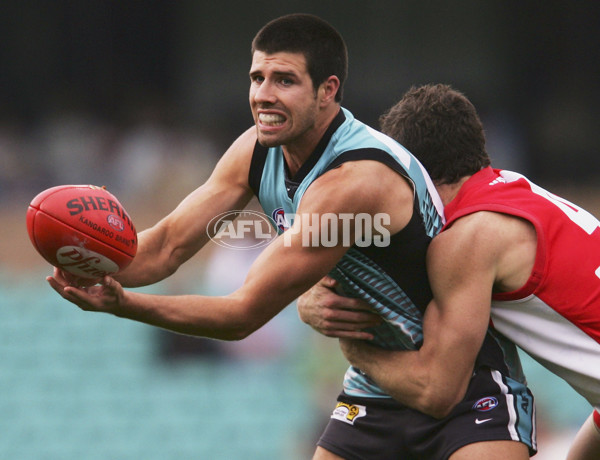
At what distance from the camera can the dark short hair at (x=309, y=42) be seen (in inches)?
156

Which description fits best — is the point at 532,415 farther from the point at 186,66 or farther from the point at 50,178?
the point at 186,66

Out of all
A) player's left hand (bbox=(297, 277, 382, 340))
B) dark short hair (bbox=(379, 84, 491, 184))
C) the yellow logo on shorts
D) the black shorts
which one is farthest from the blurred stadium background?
dark short hair (bbox=(379, 84, 491, 184))

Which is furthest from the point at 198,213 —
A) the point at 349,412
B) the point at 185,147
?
the point at 185,147

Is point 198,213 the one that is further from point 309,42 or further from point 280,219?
point 309,42

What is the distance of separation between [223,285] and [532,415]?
18.1 ft

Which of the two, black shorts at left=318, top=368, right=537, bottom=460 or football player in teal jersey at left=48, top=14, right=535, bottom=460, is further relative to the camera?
black shorts at left=318, top=368, right=537, bottom=460

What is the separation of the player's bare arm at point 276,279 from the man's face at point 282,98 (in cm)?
31

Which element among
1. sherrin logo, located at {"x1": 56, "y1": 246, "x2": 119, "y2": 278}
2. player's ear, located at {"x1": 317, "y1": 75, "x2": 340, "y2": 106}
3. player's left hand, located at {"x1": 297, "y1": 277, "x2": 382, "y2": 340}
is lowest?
player's left hand, located at {"x1": 297, "y1": 277, "x2": 382, "y2": 340}

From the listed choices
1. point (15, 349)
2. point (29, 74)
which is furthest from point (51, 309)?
point (29, 74)

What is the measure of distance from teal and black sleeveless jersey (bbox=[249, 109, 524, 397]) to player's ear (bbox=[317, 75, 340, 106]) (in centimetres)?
9

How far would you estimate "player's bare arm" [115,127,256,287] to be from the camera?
439 cm

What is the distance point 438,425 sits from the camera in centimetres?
403

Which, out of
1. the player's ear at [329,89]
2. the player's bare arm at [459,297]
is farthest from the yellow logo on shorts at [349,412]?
the player's ear at [329,89]

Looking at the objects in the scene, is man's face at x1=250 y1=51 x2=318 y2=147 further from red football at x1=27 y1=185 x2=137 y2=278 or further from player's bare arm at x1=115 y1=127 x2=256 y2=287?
red football at x1=27 y1=185 x2=137 y2=278
